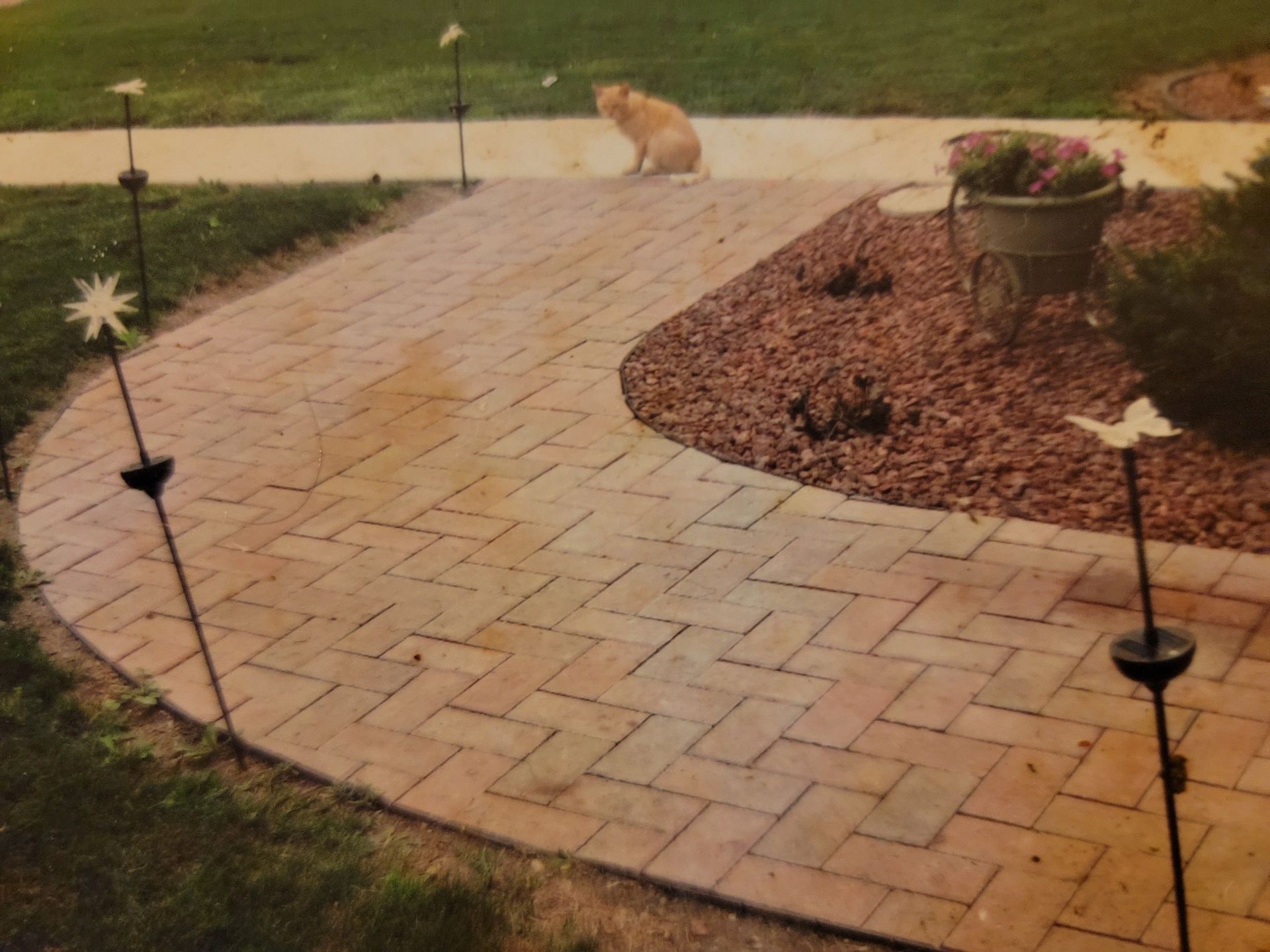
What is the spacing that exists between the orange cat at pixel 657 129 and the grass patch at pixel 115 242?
5.07 ft

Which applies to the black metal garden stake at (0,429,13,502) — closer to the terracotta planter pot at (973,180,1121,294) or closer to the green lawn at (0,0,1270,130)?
the green lawn at (0,0,1270,130)

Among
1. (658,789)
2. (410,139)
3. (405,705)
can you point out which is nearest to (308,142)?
(410,139)

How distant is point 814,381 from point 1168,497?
5.19 ft

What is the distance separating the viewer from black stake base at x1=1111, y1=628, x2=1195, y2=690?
2275 millimetres

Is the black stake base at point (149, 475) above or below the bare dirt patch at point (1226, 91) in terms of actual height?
below

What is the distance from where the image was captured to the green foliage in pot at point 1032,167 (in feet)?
16.1

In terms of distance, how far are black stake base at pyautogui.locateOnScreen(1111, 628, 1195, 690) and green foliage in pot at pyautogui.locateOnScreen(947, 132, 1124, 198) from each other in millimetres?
2978

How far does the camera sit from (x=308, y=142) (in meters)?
9.70

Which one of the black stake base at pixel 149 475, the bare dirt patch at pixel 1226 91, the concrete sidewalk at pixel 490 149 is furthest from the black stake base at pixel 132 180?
the bare dirt patch at pixel 1226 91

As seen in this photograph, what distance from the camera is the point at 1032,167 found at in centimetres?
499

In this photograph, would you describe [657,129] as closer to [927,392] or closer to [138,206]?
[138,206]

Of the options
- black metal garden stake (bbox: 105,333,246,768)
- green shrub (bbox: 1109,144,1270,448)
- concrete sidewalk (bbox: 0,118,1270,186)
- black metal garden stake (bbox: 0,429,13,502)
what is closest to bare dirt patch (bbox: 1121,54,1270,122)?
concrete sidewalk (bbox: 0,118,1270,186)

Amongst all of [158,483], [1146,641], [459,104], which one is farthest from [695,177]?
[1146,641]

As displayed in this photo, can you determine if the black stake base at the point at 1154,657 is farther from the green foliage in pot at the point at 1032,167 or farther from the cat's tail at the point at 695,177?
the cat's tail at the point at 695,177
